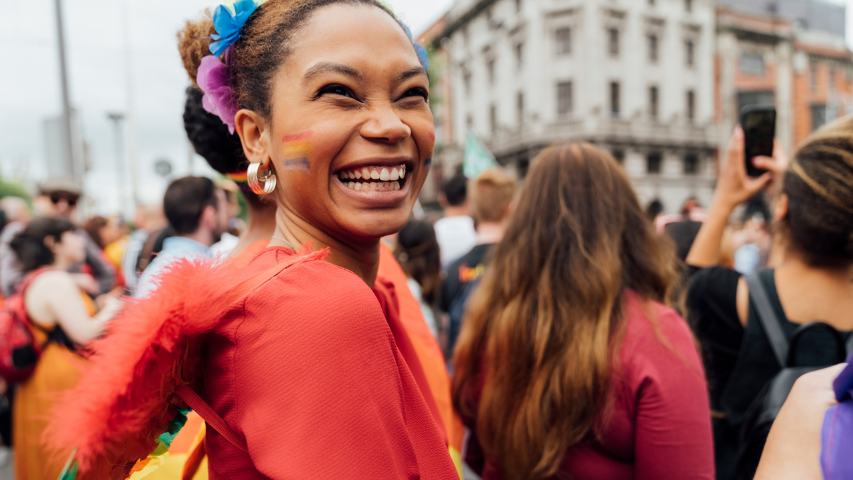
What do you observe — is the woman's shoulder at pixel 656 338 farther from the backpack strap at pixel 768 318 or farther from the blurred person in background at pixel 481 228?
the blurred person in background at pixel 481 228

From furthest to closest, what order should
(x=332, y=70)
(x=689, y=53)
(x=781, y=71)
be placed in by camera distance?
(x=781, y=71), (x=689, y=53), (x=332, y=70)

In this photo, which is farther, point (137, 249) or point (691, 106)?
point (691, 106)

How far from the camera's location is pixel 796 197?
189cm

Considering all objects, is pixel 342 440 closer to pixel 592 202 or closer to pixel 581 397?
pixel 581 397

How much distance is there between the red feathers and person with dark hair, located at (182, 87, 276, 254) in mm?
837

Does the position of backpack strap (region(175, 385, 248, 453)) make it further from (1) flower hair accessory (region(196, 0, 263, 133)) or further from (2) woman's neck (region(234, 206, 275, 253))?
(2) woman's neck (region(234, 206, 275, 253))

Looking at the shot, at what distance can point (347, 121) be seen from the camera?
102 cm

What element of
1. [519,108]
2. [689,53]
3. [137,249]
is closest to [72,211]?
[137,249]

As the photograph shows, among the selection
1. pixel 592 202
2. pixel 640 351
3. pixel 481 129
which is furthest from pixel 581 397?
pixel 481 129

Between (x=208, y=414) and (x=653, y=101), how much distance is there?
3126cm

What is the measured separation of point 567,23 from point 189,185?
26.7 meters

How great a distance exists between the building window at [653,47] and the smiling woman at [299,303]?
3083 centimetres

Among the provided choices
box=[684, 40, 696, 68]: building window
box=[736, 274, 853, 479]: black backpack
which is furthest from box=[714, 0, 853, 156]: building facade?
box=[736, 274, 853, 479]: black backpack

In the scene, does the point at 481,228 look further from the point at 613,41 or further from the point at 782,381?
the point at 613,41
